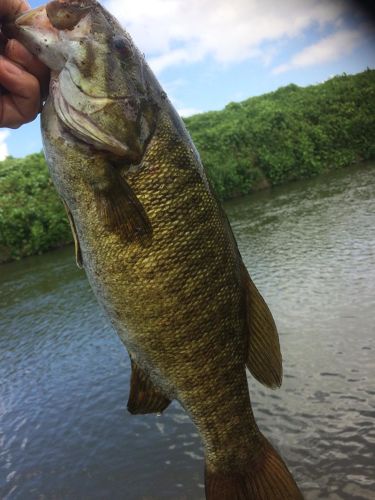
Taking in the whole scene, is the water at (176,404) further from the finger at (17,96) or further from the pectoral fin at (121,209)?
the finger at (17,96)

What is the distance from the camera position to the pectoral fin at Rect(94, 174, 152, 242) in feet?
6.11

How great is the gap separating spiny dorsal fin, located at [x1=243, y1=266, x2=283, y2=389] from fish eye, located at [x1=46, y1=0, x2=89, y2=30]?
1327mm

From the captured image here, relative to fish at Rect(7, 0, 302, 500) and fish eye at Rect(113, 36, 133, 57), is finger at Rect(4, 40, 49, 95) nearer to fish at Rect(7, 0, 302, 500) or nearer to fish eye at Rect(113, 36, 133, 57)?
fish at Rect(7, 0, 302, 500)

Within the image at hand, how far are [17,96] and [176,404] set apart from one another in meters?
5.18

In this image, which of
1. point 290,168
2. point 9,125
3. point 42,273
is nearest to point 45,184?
point 42,273

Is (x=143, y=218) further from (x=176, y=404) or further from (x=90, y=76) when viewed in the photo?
(x=176, y=404)

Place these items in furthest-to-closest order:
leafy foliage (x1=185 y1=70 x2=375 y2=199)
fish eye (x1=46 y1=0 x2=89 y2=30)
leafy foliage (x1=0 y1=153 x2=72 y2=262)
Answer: leafy foliage (x1=185 y1=70 x2=375 y2=199) → leafy foliage (x1=0 y1=153 x2=72 y2=262) → fish eye (x1=46 y1=0 x2=89 y2=30)

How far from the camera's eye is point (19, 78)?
6.42ft

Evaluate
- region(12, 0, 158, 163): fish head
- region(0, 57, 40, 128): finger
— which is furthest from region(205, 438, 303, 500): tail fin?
region(0, 57, 40, 128): finger

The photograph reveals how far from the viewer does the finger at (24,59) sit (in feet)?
6.25

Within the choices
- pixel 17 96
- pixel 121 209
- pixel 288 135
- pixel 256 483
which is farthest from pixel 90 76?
pixel 288 135

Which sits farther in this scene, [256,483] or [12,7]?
[256,483]

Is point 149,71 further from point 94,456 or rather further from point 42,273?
point 42,273

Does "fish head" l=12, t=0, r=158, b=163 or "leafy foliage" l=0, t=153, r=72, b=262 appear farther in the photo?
"leafy foliage" l=0, t=153, r=72, b=262
